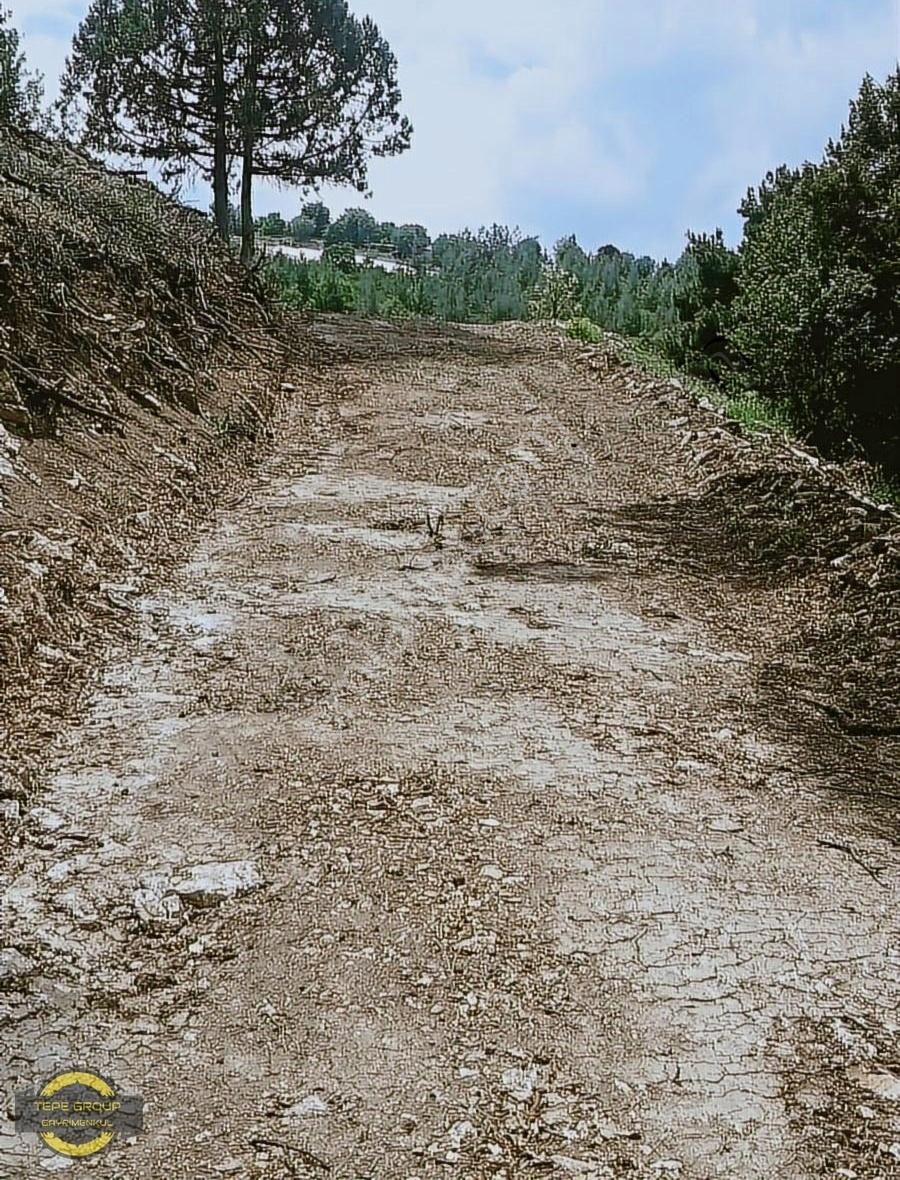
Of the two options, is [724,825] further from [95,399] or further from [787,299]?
[787,299]

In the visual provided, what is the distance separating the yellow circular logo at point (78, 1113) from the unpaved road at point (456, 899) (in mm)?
36

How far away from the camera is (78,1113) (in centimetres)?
225

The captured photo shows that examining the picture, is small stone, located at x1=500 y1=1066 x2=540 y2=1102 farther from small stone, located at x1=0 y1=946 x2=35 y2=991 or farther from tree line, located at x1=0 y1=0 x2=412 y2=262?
tree line, located at x1=0 y1=0 x2=412 y2=262

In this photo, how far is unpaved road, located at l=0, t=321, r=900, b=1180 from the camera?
2307 mm

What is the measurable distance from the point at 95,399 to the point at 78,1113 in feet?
17.6

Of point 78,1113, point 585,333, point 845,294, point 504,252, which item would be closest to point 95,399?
point 78,1113

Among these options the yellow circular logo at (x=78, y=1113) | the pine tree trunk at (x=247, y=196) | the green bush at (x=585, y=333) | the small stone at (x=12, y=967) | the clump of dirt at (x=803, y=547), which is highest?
the pine tree trunk at (x=247, y=196)

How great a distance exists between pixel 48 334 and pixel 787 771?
541 cm

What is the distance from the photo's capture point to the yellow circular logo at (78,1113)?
219cm

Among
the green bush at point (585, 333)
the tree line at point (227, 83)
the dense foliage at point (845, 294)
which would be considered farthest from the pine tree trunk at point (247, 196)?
the dense foliage at point (845, 294)

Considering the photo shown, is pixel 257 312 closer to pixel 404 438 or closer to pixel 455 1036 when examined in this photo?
pixel 404 438

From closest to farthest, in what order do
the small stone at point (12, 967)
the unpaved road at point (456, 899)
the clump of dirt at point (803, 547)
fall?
the unpaved road at point (456, 899), the small stone at point (12, 967), the clump of dirt at point (803, 547)

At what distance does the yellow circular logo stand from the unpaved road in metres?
0.04

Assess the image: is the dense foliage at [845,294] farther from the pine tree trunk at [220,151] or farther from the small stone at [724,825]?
the pine tree trunk at [220,151]
